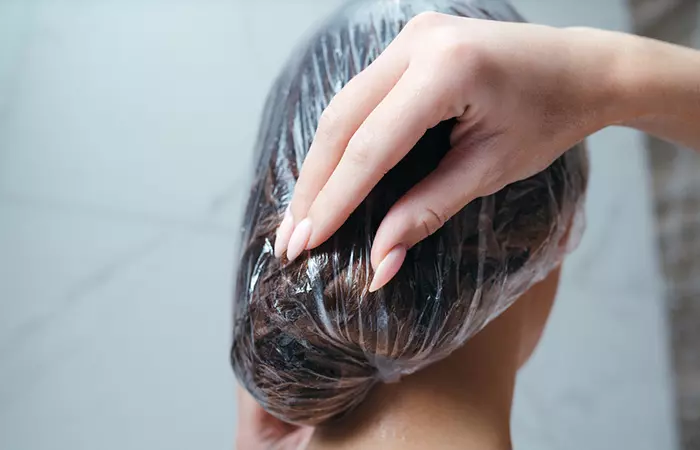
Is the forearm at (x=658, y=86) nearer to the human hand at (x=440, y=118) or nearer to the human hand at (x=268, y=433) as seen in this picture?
the human hand at (x=440, y=118)

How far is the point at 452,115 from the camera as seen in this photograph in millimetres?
427

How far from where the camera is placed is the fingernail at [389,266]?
1.45 feet

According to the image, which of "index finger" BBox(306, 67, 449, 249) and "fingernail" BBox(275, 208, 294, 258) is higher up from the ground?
"index finger" BBox(306, 67, 449, 249)

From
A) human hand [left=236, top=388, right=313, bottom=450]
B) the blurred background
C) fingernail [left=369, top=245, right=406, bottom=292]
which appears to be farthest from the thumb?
the blurred background

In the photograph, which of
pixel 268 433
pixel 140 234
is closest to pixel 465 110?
pixel 268 433

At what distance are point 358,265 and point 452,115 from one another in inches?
4.8

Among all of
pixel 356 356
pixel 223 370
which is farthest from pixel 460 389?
pixel 223 370

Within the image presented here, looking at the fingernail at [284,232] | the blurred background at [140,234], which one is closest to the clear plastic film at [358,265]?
the fingernail at [284,232]

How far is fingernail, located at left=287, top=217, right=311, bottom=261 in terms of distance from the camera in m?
0.45

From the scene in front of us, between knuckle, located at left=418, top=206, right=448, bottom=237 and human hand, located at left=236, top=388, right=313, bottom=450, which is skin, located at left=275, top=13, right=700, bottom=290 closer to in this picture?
knuckle, located at left=418, top=206, right=448, bottom=237

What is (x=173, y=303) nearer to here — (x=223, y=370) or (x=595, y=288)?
(x=223, y=370)

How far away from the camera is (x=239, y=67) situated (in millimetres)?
1137

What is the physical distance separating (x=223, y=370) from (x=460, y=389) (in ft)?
1.80

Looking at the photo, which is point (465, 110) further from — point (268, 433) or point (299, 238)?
point (268, 433)
